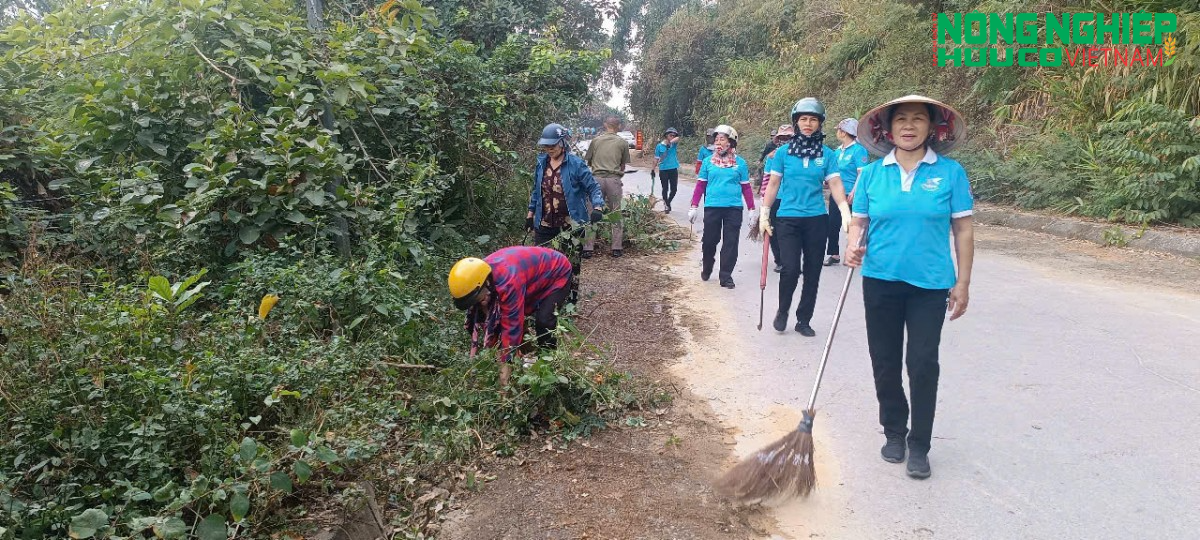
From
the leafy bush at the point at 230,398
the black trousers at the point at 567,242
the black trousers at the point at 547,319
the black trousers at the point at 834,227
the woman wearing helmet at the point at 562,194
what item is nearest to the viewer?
the leafy bush at the point at 230,398

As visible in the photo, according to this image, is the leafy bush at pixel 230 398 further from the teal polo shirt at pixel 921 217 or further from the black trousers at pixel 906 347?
the teal polo shirt at pixel 921 217

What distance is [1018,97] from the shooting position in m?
13.5

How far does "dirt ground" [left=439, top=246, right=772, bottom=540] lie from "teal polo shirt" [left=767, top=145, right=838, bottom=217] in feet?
6.48

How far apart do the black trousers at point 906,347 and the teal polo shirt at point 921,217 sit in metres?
0.08

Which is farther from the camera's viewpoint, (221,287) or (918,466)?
(221,287)

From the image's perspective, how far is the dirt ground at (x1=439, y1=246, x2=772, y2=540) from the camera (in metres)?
3.14

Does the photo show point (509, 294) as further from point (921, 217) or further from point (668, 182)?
point (668, 182)

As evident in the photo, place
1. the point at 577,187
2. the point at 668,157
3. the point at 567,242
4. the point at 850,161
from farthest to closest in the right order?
the point at 668,157 < the point at 850,161 < the point at 567,242 < the point at 577,187

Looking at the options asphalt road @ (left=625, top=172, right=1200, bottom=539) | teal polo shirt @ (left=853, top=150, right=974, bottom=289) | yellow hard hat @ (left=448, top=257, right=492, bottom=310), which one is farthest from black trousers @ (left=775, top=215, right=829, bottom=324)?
yellow hard hat @ (left=448, top=257, right=492, bottom=310)

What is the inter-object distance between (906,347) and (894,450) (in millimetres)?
541

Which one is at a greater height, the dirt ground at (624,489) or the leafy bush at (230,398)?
the leafy bush at (230,398)

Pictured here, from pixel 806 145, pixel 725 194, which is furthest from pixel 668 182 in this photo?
pixel 806 145

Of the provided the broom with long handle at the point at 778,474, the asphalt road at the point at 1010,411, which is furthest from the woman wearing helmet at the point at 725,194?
the broom with long handle at the point at 778,474

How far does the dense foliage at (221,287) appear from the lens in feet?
9.30
